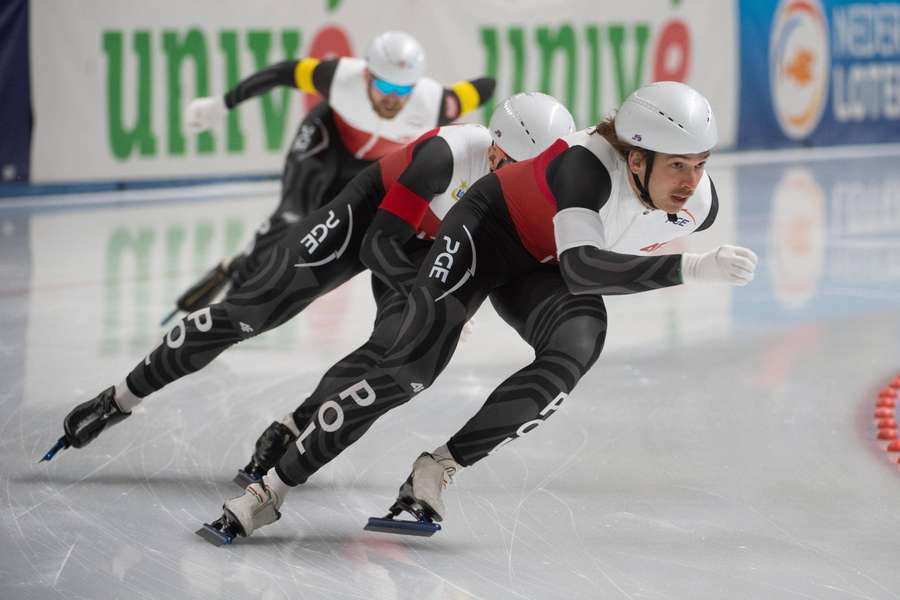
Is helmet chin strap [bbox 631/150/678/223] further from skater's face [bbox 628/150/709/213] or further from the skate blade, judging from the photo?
the skate blade

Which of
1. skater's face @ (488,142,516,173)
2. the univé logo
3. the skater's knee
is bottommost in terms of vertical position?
the skater's knee

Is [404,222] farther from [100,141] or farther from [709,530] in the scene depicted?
[100,141]

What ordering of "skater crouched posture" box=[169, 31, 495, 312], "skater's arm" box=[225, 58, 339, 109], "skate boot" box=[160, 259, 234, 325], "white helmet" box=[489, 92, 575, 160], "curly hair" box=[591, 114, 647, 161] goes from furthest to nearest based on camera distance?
"skate boot" box=[160, 259, 234, 325] < "skater's arm" box=[225, 58, 339, 109] < "skater crouched posture" box=[169, 31, 495, 312] < "white helmet" box=[489, 92, 575, 160] < "curly hair" box=[591, 114, 647, 161]

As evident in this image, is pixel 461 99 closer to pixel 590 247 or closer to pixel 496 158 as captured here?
pixel 496 158

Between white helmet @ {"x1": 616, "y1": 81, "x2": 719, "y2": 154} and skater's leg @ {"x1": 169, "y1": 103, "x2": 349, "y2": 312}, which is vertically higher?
white helmet @ {"x1": 616, "y1": 81, "x2": 719, "y2": 154}

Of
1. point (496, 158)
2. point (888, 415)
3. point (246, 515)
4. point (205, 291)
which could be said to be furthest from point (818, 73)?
point (246, 515)

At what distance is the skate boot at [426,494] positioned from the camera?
3.32 meters

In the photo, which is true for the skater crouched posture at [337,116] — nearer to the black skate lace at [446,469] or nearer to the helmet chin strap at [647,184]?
the helmet chin strap at [647,184]

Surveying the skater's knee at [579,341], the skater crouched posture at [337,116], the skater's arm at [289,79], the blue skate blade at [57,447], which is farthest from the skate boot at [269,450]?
the skater's arm at [289,79]

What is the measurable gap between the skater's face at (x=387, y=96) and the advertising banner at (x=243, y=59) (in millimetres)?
5967

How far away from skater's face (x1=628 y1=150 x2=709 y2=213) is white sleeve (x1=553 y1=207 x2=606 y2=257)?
184 mm

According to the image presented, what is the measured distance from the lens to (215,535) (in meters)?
3.34

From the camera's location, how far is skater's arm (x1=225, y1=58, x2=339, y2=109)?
617cm

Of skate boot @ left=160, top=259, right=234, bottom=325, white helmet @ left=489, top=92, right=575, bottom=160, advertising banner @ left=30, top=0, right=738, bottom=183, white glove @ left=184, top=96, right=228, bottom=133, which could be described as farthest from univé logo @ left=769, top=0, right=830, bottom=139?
white helmet @ left=489, top=92, right=575, bottom=160
